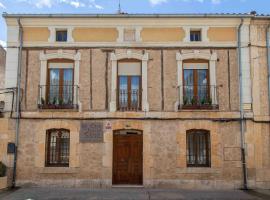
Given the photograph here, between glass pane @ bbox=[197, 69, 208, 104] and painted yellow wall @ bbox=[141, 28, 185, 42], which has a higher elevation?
painted yellow wall @ bbox=[141, 28, 185, 42]

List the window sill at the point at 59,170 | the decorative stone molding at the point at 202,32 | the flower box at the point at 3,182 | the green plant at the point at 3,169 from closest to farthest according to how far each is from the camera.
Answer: the flower box at the point at 3,182
the green plant at the point at 3,169
the window sill at the point at 59,170
the decorative stone molding at the point at 202,32

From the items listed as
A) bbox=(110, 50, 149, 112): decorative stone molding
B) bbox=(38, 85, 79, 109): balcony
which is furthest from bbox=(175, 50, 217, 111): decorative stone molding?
bbox=(38, 85, 79, 109): balcony

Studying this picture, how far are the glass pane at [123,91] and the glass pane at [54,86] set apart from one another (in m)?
2.24

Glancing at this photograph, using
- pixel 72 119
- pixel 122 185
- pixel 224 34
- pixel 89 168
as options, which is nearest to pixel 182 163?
pixel 122 185

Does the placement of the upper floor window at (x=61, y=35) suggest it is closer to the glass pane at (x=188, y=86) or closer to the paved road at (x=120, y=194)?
the glass pane at (x=188, y=86)

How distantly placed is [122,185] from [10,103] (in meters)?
4.87

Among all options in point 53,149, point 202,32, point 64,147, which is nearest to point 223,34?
point 202,32

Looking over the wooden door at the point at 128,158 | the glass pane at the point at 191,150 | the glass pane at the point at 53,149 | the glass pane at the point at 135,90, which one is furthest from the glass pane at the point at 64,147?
the glass pane at the point at 191,150

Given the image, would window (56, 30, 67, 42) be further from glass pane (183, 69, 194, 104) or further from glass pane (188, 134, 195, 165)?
glass pane (188, 134, 195, 165)

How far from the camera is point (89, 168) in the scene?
39.3ft

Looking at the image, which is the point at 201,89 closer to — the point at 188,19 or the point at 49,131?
the point at 188,19

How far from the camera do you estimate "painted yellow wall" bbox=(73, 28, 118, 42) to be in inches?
496

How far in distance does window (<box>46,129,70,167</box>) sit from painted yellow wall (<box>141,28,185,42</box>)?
176 inches

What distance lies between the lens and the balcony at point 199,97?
40.1 ft
